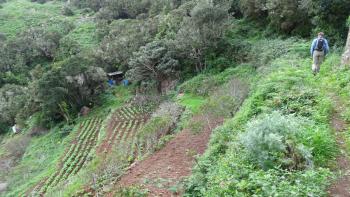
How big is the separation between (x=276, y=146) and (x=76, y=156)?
21538 millimetres

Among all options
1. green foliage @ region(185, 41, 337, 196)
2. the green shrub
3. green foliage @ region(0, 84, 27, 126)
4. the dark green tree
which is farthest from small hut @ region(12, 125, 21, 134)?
the green shrub

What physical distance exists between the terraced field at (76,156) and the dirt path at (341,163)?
17796mm

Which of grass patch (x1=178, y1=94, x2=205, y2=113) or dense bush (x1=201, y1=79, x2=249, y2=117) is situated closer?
dense bush (x1=201, y1=79, x2=249, y2=117)

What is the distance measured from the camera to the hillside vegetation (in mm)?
6954

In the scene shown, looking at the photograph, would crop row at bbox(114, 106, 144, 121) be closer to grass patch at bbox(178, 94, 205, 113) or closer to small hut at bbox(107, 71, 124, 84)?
grass patch at bbox(178, 94, 205, 113)

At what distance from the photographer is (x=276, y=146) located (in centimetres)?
660

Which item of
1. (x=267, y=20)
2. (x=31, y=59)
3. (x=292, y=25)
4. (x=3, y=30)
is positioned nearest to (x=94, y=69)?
(x=267, y=20)

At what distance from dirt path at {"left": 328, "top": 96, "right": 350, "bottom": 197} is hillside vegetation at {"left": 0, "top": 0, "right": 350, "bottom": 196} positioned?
0.08m

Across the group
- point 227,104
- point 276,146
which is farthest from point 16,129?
point 276,146

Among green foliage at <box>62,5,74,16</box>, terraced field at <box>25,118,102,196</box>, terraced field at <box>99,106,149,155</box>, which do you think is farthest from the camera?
green foliage at <box>62,5,74,16</box>

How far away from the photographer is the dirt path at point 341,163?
5934 mm

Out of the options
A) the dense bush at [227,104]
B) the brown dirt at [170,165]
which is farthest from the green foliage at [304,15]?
the brown dirt at [170,165]

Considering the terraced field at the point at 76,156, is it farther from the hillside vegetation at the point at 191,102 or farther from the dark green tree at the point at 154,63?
the dark green tree at the point at 154,63

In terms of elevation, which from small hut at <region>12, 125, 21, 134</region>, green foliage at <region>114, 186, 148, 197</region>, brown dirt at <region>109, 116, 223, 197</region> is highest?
green foliage at <region>114, 186, 148, 197</region>
